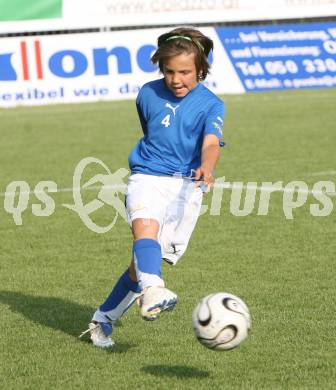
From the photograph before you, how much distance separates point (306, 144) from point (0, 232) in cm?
656

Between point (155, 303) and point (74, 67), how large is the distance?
17664 millimetres

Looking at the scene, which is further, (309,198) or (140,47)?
(140,47)

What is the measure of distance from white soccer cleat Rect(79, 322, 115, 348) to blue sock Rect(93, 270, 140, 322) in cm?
3

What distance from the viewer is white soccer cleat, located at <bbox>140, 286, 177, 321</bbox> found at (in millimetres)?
4832

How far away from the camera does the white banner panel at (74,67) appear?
22.0 meters

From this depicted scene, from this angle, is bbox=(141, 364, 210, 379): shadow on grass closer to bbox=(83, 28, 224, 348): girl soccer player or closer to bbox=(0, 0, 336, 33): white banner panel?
bbox=(83, 28, 224, 348): girl soccer player

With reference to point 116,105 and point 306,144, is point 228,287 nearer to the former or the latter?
point 306,144

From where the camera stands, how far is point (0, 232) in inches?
375

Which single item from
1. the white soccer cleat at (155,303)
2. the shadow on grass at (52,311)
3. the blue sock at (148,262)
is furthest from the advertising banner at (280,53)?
the white soccer cleat at (155,303)

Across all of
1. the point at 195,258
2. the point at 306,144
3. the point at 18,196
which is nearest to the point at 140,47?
the point at 306,144

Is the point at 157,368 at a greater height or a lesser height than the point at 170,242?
lesser

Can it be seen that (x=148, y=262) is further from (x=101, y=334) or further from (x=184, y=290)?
(x=184, y=290)

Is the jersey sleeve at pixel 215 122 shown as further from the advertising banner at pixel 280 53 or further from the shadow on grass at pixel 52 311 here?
the advertising banner at pixel 280 53

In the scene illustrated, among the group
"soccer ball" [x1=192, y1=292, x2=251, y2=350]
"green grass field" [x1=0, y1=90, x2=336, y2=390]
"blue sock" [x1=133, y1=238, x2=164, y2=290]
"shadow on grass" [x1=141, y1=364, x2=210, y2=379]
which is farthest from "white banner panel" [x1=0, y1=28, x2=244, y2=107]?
"soccer ball" [x1=192, y1=292, x2=251, y2=350]
